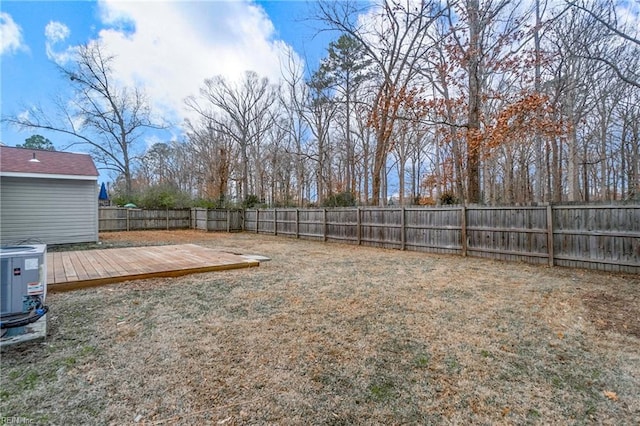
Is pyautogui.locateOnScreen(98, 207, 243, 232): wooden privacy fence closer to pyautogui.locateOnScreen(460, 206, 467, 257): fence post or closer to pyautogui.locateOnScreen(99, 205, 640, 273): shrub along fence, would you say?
pyautogui.locateOnScreen(99, 205, 640, 273): shrub along fence

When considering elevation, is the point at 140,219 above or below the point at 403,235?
above

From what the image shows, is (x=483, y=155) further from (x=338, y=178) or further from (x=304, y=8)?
(x=338, y=178)

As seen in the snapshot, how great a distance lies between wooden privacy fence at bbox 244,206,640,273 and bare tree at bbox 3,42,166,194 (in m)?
16.6

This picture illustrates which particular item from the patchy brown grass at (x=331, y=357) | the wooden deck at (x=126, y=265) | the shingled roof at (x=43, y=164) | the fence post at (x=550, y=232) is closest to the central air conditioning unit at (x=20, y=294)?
the patchy brown grass at (x=331, y=357)

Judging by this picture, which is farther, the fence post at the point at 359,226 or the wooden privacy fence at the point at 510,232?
the fence post at the point at 359,226

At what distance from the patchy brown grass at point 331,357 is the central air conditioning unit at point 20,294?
20 cm

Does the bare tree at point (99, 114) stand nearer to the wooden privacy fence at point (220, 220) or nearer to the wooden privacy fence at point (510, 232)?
the wooden privacy fence at point (220, 220)

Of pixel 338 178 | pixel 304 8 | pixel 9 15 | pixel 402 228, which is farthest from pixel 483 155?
pixel 338 178

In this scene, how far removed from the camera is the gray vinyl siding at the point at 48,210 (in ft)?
27.7

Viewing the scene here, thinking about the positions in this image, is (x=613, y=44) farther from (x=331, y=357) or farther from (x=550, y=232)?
(x=331, y=357)

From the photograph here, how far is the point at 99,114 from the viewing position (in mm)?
18797

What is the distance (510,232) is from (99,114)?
2311cm

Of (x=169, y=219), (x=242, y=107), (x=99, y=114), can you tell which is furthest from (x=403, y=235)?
(x=99, y=114)

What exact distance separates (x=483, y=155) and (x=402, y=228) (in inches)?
131
